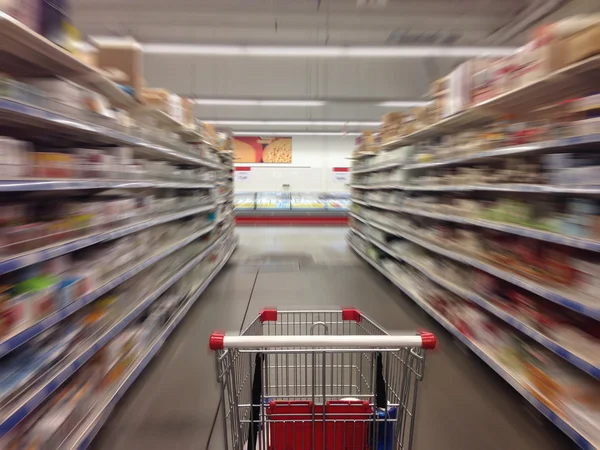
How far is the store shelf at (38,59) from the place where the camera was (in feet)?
Answer: 4.16

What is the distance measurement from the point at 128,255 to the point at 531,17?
6195mm

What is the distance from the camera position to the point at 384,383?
4.12 feet

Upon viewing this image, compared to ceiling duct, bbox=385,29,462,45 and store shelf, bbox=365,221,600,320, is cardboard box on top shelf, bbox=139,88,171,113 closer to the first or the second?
store shelf, bbox=365,221,600,320

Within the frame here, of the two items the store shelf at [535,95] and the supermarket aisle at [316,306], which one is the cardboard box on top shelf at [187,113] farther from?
the store shelf at [535,95]

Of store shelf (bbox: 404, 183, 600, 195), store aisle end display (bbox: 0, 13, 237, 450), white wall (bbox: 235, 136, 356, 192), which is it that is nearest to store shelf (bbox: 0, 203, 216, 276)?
store aisle end display (bbox: 0, 13, 237, 450)

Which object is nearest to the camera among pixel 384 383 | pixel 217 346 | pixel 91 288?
pixel 217 346

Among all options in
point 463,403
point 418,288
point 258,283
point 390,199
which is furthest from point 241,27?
point 463,403

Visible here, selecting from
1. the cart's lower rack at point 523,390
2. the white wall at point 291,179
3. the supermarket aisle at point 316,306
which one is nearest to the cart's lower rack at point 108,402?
Result: the supermarket aisle at point 316,306

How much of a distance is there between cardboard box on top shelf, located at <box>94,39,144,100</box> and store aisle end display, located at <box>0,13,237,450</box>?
124 millimetres

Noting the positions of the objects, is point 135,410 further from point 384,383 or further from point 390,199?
point 390,199

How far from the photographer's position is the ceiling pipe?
4.40m

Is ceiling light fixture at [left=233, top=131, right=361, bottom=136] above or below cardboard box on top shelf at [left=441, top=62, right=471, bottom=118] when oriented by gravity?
above

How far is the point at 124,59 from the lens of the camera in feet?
7.79

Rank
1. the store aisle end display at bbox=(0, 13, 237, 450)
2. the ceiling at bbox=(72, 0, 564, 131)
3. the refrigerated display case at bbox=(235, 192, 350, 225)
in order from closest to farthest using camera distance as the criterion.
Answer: the store aisle end display at bbox=(0, 13, 237, 450), the ceiling at bbox=(72, 0, 564, 131), the refrigerated display case at bbox=(235, 192, 350, 225)
